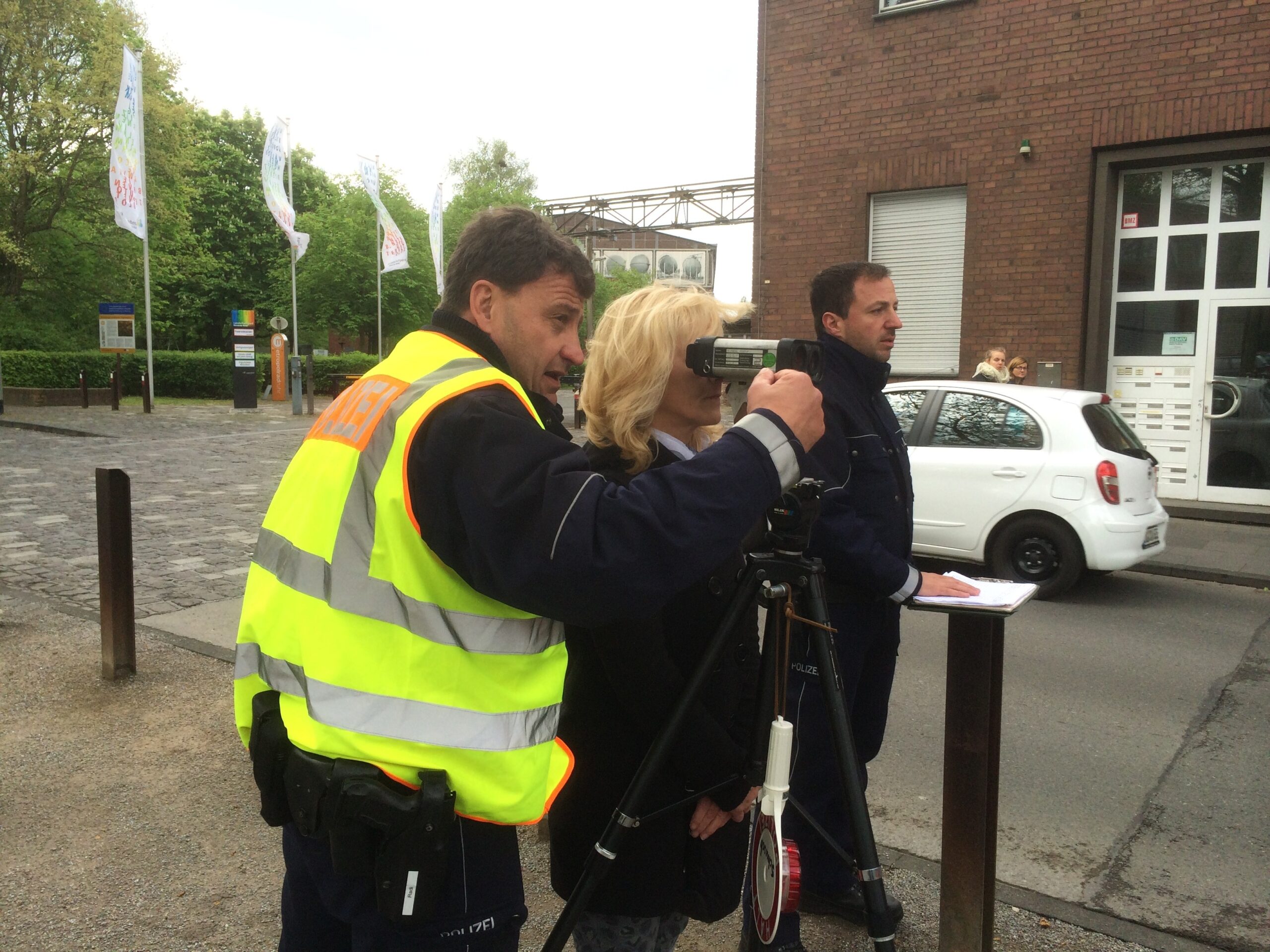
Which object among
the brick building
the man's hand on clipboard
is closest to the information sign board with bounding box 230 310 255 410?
the brick building

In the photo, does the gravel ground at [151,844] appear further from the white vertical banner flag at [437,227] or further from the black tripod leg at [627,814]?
the white vertical banner flag at [437,227]

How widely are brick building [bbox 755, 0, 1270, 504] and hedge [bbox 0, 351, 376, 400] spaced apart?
21.5m

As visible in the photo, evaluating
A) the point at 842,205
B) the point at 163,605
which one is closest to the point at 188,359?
the point at 842,205

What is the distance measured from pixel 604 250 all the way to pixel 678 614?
10479cm

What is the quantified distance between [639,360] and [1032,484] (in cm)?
622

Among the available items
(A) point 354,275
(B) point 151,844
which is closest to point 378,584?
(B) point 151,844

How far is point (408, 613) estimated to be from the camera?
1.43 m

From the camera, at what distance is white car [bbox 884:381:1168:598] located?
7.34 meters

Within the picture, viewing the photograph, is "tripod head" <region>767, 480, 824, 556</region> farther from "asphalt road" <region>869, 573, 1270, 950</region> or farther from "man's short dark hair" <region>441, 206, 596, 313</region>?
"asphalt road" <region>869, 573, 1270, 950</region>

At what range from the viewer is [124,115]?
2116 centimetres

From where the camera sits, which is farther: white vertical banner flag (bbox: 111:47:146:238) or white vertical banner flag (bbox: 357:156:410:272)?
white vertical banner flag (bbox: 357:156:410:272)

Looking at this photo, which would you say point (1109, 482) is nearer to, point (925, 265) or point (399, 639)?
point (925, 265)

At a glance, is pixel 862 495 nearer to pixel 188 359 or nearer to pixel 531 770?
pixel 531 770

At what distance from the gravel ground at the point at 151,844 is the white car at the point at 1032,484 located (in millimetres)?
4736
